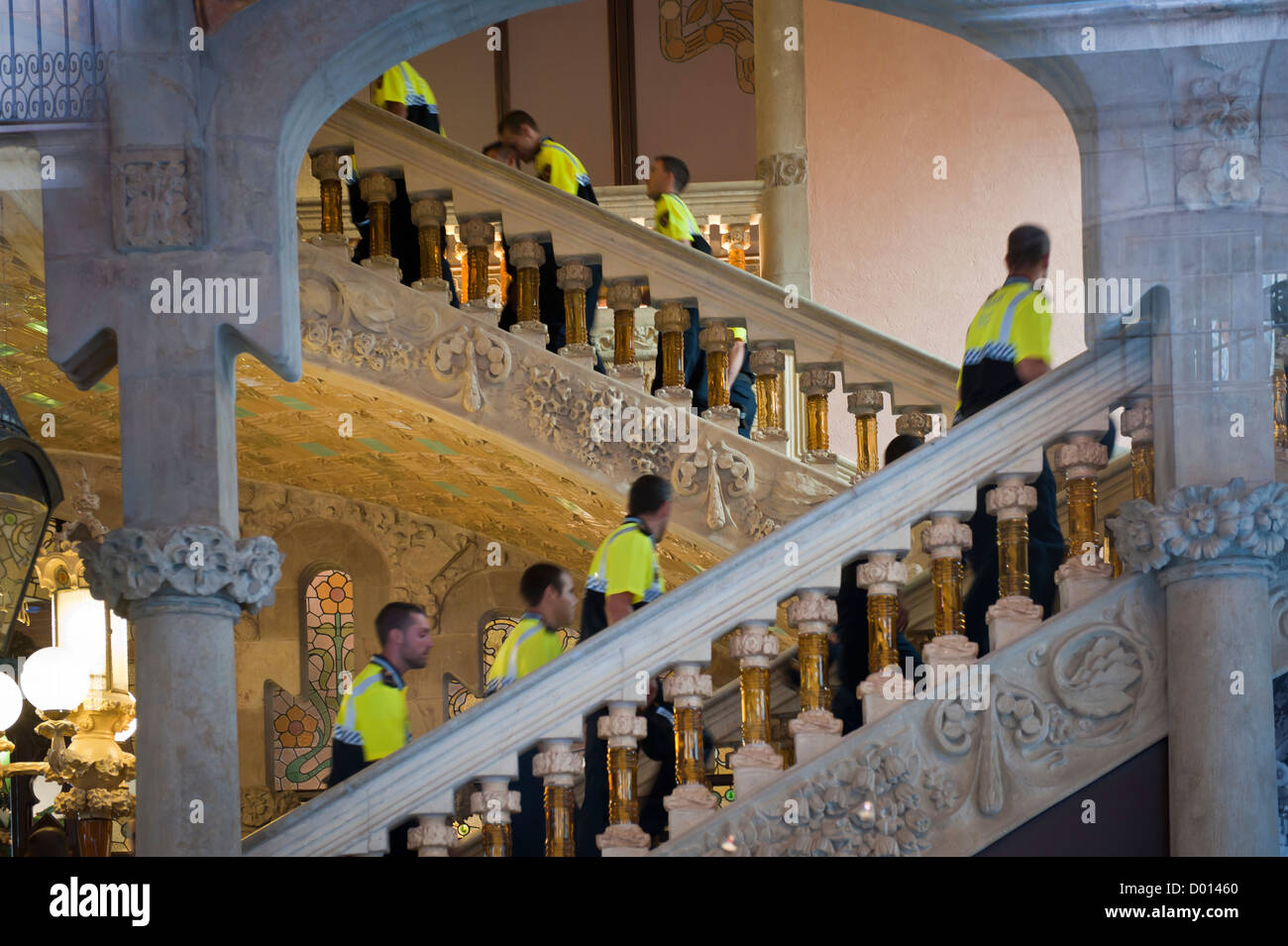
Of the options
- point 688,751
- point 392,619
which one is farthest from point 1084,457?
point 392,619

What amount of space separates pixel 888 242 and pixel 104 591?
769cm

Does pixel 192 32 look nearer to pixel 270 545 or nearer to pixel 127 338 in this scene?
pixel 127 338

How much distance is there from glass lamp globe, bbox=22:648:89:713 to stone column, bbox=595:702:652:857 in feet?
5.31

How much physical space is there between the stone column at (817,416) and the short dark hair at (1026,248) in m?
2.03

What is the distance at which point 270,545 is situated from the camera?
608 cm

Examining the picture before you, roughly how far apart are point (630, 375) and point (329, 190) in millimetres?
1592

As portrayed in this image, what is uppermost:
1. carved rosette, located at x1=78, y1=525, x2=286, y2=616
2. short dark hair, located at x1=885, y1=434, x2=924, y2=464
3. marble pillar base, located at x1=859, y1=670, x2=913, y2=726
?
short dark hair, located at x1=885, y1=434, x2=924, y2=464

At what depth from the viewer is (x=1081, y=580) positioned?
5922 millimetres

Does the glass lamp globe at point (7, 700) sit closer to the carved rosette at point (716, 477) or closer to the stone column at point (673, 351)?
the carved rosette at point (716, 477)

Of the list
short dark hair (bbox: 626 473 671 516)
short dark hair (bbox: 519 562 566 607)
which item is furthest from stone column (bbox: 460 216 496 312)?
short dark hair (bbox: 519 562 566 607)

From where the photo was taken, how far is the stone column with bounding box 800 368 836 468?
8.85 meters

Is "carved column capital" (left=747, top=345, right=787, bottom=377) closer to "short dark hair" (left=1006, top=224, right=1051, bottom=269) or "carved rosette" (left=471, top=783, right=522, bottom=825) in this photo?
"short dark hair" (left=1006, top=224, right=1051, bottom=269)

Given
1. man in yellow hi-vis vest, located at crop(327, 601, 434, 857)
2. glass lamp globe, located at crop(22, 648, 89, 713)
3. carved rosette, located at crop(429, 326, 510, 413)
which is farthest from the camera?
carved rosette, located at crop(429, 326, 510, 413)
